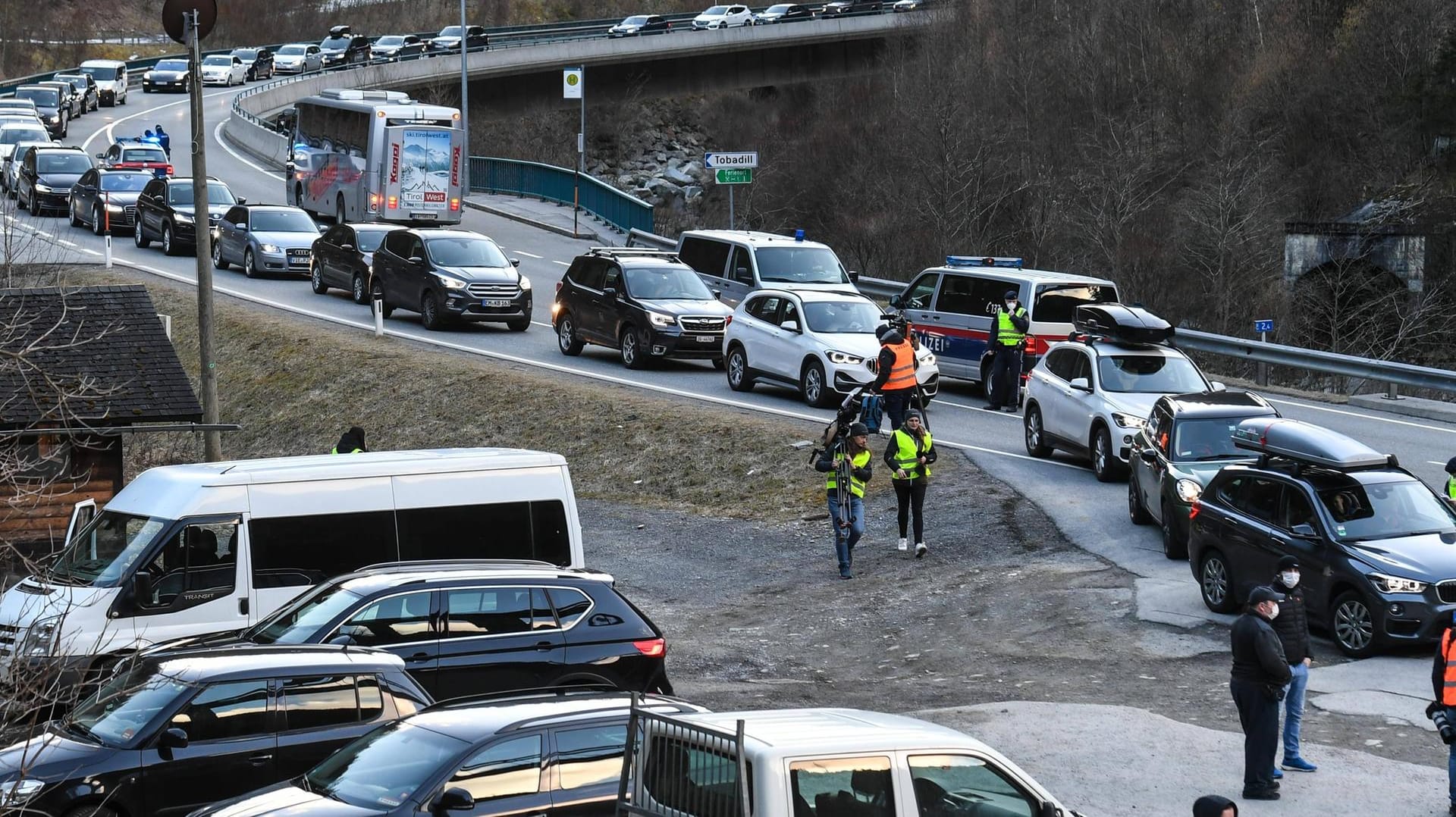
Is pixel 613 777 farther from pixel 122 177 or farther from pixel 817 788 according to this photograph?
pixel 122 177

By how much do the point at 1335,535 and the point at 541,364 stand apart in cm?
1942

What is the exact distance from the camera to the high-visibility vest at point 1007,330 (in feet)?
79.7

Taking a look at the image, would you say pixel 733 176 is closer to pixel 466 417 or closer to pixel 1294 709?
pixel 466 417

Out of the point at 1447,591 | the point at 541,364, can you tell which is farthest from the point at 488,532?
the point at 541,364

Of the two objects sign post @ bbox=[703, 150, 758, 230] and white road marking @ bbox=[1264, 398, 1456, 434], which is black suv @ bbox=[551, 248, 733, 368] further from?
white road marking @ bbox=[1264, 398, 1456, 434]

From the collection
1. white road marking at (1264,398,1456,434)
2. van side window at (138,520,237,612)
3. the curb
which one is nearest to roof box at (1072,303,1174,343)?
white road marking at (1264,398,1456,434)

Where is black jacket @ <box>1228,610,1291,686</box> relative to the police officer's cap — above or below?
below

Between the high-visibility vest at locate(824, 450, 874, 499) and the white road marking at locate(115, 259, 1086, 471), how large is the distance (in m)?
5.10

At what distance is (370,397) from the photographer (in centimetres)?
3184

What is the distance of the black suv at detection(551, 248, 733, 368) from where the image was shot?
29.4 metres

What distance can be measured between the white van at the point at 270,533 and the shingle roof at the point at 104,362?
504 cm

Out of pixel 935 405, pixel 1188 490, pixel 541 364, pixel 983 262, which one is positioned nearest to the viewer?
pixel 1188 490

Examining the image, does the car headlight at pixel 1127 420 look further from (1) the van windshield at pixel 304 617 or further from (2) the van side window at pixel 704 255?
(1) the van windshield at pixel 304 617

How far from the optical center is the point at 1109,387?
21188mm
